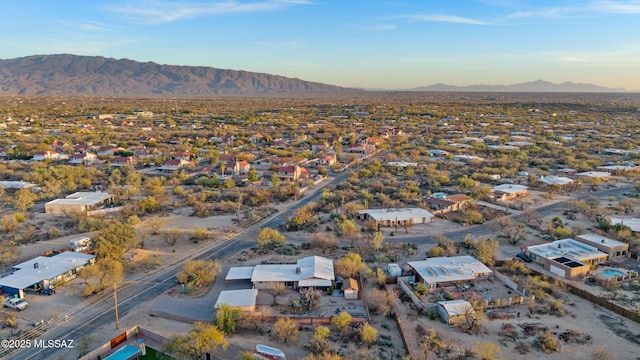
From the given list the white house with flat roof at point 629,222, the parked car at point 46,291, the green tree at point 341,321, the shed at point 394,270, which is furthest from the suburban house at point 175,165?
the white house with flat roof at point 629,222

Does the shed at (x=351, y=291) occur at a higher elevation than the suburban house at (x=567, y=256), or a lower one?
lower

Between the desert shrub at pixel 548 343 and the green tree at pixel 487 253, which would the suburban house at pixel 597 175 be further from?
the desert shrub at pixel 548 343

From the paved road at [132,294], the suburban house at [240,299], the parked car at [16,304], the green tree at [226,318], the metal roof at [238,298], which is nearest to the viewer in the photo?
the paved road at [132,294]

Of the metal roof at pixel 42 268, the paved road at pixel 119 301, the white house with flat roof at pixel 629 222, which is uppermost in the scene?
the white house with flat roof at pixel 629 222

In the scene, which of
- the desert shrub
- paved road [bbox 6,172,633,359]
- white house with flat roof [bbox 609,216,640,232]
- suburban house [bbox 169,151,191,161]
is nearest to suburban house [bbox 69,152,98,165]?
suburban house [bbox 169,151,191,161]

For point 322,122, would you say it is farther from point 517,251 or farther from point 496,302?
point 496,302

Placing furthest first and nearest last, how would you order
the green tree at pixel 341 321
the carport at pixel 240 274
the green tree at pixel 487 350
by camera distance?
the carport at pixel 240 274
the green tree at pixel 341 321
the green tree at pixel 487 350

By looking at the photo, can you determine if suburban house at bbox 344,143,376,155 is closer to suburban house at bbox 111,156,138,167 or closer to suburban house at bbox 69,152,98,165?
suburban house at bbox 111,156,138,167
